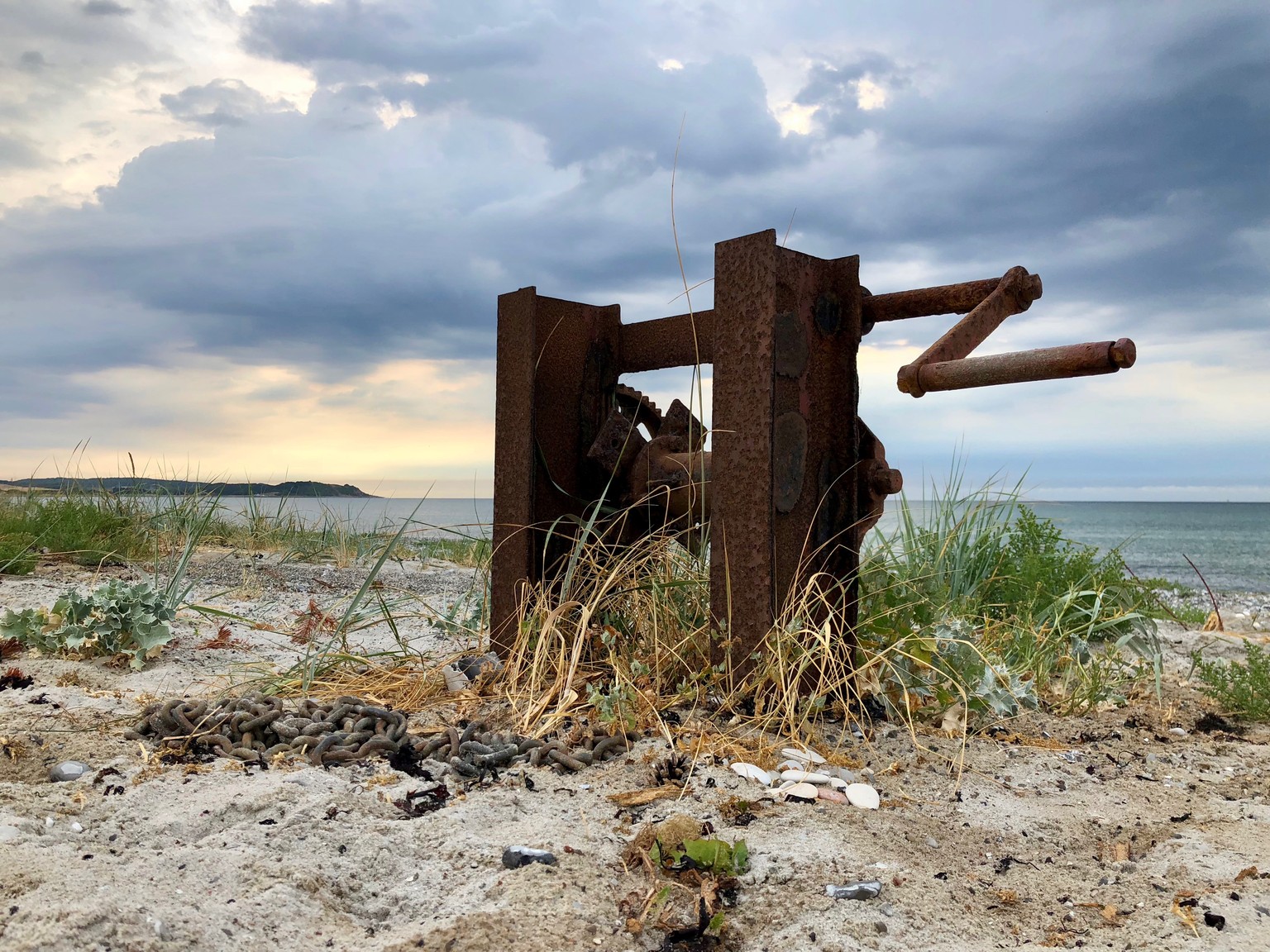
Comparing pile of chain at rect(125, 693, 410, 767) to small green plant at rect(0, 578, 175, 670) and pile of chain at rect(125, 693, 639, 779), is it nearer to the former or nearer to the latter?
pile of chain at rect(125, 693, 639, 779)

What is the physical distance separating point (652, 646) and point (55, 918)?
77.8 inches

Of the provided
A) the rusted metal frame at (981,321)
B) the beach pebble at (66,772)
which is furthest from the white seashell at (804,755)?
the beach pebble at (66,772)

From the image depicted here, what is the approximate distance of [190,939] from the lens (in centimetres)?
159

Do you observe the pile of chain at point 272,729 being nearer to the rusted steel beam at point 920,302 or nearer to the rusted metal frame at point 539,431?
the rusted metal frame at point 539,431

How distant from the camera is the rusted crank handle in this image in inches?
90.1

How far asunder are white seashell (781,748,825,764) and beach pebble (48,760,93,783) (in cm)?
198

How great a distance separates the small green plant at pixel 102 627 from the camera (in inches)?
153

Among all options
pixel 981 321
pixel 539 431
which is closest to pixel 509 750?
pixel 539 431

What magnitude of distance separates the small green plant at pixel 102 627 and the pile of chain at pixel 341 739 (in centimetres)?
112

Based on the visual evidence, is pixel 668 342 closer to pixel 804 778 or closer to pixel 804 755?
pixel 804 755

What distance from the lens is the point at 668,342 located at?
354cm

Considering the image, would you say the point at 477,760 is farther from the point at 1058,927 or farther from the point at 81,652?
the point at 81,652

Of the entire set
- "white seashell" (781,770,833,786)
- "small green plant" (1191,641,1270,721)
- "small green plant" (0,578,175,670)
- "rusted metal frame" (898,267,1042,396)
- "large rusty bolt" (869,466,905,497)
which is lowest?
"small green plant" (1191,641,1270,721)

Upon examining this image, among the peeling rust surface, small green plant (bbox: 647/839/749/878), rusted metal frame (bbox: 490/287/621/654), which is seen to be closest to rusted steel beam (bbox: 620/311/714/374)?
rusted metal frame (bbox: 490/287/621/654)
